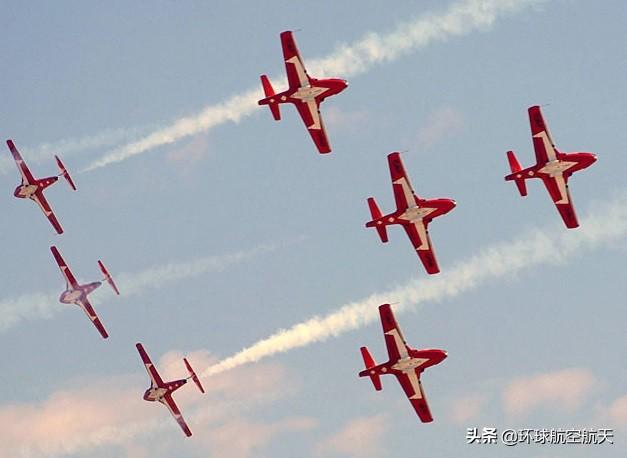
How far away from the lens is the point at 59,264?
6624 inches

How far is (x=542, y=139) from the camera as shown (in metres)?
139

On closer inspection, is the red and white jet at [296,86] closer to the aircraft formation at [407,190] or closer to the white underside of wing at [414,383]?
the aircraft formation at [407,190]

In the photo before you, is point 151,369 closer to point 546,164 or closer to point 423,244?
point 423,244

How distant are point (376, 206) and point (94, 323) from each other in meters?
43.7

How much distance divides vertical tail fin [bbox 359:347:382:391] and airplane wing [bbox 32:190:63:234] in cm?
4318

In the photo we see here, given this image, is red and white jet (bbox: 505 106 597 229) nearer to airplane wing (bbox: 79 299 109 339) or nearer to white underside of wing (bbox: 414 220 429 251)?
white underside of wing (bbox: 414 220 429 251)

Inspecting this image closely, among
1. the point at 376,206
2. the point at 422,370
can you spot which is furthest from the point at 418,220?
the point at 422,370

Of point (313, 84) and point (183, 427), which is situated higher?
point (313, 84)

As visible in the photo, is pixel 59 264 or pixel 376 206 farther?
pixel 59 264

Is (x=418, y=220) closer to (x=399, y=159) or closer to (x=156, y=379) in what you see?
(x=399, y=159)

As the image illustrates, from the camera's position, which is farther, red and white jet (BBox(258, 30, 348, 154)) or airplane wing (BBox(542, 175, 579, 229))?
airplane wing (BBox(542, 175, 579, 229))

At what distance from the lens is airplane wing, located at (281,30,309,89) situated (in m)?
137

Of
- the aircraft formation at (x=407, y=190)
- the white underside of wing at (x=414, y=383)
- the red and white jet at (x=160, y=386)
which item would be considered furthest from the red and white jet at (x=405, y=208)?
the red and white jet at (x=160, y=386)

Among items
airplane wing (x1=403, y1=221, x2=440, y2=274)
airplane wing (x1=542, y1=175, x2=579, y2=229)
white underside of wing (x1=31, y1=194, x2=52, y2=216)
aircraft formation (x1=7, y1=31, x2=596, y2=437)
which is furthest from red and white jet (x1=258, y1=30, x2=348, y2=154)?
white underside of wing (x1=31, y1=194, x2=52, y2=216)
